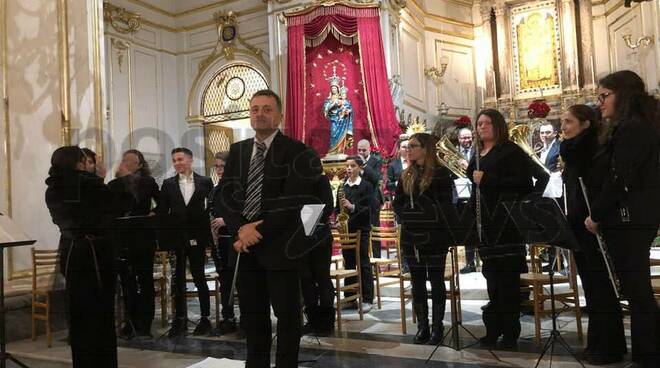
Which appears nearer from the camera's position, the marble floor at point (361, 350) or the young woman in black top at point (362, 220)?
the marble floor at point (361, 350)

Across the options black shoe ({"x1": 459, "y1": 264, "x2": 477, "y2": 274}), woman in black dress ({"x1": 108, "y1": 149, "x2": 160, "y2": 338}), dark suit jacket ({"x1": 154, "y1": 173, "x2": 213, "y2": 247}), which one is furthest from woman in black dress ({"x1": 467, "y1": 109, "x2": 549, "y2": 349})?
black shoe ({"x1": 459, "y1": 264, "x2": 477, "y2": 274})

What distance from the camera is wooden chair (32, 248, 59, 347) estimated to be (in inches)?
153

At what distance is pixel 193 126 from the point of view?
11180mm

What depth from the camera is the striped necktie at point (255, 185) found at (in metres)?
2.49

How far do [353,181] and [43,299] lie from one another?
274 cm

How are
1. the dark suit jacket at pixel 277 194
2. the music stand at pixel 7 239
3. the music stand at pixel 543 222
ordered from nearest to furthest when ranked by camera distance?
1. the dark suit jacket at pixel 277 194
2. the music stand at pixel 543 222
3. the music stand at pixel 7 239

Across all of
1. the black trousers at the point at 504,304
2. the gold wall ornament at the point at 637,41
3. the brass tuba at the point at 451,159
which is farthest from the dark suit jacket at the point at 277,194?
the gold wall ornament at the point at 637,41

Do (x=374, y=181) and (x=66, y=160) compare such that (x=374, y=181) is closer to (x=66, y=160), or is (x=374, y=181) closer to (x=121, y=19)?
(x=66, y=160)

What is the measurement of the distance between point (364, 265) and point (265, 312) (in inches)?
88.5

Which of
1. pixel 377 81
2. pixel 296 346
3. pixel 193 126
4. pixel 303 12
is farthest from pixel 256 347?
pixel 193 126

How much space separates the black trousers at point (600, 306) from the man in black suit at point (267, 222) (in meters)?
1.55

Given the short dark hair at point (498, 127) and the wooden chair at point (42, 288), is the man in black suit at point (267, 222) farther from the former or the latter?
the wooden chair at point (42, 288)

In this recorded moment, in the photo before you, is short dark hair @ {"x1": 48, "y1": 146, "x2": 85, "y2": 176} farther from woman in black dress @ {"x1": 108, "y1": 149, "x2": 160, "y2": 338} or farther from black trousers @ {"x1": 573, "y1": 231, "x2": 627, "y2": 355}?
black trousers @ {"x1": 573, "y1": 231, "x2": 627, "y2": 355}

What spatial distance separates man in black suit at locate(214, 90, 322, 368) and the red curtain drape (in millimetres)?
6200
